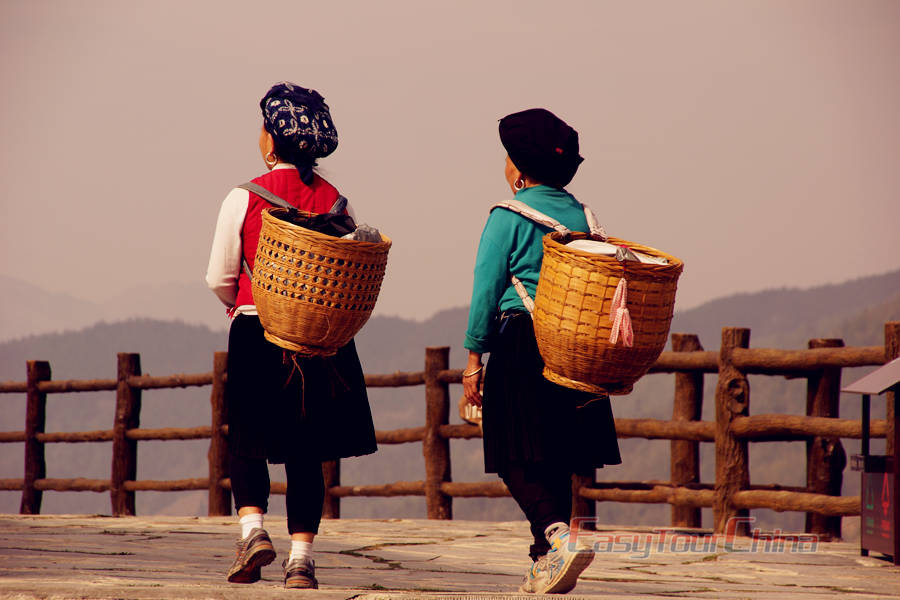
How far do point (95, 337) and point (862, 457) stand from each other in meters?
112

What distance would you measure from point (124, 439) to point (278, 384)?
8.00 metres

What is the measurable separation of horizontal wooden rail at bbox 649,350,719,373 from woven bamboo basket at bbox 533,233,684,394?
4.38 metres

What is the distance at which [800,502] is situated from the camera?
704cm

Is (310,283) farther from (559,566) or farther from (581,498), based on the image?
(581,498)

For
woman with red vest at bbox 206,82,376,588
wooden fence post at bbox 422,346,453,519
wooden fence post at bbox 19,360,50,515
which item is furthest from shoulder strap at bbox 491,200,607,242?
wooden fence post at bbox 19,360,50,515

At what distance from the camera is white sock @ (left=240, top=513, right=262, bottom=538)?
3.67 metres

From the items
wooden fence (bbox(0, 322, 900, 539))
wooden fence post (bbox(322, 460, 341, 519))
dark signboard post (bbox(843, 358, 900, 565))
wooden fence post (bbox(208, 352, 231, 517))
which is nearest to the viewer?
dark signboard post (bbox(843, 358, 900, 565))

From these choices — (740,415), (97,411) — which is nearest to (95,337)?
(97,411)

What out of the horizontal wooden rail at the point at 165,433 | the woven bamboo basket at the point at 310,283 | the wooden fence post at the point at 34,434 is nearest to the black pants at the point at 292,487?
the woven bamboo basket at the point at 310,283

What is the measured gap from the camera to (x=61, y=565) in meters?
4.48

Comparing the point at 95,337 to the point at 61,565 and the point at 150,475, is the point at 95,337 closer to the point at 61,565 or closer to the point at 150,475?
the point at 150,475

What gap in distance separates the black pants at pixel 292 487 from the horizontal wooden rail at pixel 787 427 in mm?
4143

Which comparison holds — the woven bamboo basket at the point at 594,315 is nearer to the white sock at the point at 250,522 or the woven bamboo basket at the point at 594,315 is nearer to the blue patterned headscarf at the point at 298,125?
the blue patterned headscarf at the point at 298,125

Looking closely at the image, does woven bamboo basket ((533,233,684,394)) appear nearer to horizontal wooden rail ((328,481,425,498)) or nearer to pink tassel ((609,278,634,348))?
pink tassel ((609,278,634,348))
